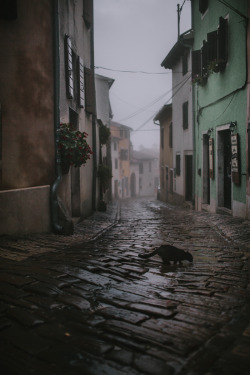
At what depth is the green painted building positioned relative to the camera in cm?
995

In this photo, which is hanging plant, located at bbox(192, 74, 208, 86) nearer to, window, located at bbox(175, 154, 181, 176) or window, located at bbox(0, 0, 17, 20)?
window, located at bbox(175, 154, 181, 176)

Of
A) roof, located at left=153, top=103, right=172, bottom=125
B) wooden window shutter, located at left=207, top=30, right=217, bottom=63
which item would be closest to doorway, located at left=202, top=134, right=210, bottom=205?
wooden window shutter, located at left=207, top=30, right=217, bottom=63

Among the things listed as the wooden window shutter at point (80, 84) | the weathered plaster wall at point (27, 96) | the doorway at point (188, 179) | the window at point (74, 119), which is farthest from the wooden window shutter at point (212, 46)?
the doorway at point (188, 179)

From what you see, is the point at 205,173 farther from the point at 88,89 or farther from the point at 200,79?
the point at 88,89

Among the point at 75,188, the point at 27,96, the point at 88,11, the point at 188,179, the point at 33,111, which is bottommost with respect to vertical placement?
the point at 75,188

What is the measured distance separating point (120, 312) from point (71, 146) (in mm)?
5240

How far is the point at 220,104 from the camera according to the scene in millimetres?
11953

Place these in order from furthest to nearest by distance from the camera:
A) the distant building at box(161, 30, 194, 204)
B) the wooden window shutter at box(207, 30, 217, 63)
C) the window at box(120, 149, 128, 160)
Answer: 1. the window at box(120, 149, 128, 160)
2. the distant building at box(161, 30, 194, 204)
3. the wooden window shutter at box(207, 30, 217, 63)

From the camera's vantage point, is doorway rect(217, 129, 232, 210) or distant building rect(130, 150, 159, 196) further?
distant building rect(130, 150, 159, 196)

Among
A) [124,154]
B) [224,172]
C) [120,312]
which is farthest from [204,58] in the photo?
[124,154]

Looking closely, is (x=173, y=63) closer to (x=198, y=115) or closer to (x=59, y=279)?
(x=198, y=115)

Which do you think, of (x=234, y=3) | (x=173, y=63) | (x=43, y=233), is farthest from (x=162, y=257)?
(x=173, y=63)

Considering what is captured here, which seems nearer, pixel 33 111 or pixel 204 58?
pixel 33 111

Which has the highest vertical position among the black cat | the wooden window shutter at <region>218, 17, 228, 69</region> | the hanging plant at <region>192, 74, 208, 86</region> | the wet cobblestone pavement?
the wooden window shutter at <region>218, 17, 228, 69</region>
